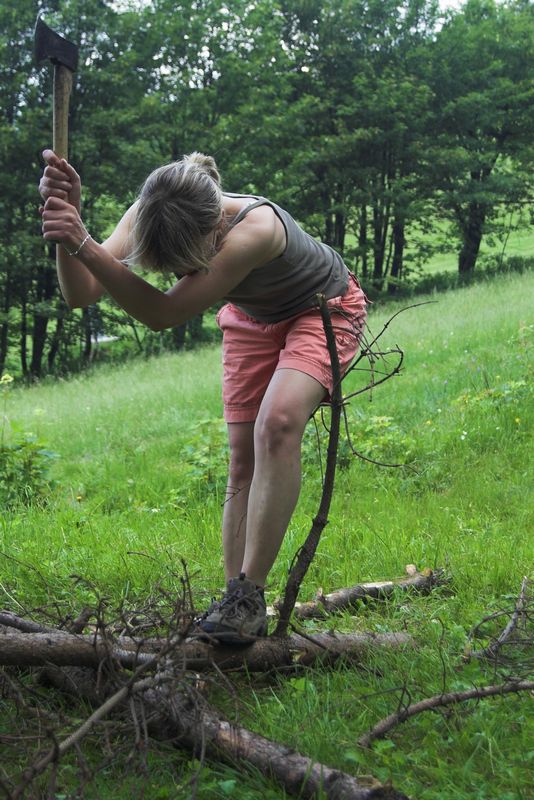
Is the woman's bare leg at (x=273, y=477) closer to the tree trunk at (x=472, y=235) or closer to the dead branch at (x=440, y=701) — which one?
the dead branch at (x=440, y=701)

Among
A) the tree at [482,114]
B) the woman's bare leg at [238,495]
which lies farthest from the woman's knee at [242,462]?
the tree at [482,114]

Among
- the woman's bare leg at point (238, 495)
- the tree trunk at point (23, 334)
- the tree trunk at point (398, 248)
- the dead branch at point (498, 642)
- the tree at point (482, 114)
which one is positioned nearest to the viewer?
the dead branch at point (498, 642)

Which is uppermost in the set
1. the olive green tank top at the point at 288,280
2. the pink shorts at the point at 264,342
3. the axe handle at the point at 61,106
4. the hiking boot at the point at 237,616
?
the axe handle at the point at 61,106

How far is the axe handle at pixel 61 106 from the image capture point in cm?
285

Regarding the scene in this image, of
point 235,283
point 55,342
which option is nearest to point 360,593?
point 235,283

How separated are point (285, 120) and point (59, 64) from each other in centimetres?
2267

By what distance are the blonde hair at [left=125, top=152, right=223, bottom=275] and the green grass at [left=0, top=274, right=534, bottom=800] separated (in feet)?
4.33

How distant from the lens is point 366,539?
4289mm

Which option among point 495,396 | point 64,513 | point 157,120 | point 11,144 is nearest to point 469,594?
point 64,513

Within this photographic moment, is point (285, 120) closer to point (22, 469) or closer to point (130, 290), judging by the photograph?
point (22, 469)

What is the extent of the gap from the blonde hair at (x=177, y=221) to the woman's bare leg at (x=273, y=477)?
566 millimetres

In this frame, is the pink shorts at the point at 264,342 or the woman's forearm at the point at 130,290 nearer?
the woman's forearm at the point at 130,290

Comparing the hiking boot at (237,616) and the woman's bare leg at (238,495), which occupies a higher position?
the woman's bare leg at (238,495)

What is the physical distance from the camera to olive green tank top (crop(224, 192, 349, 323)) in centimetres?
304
